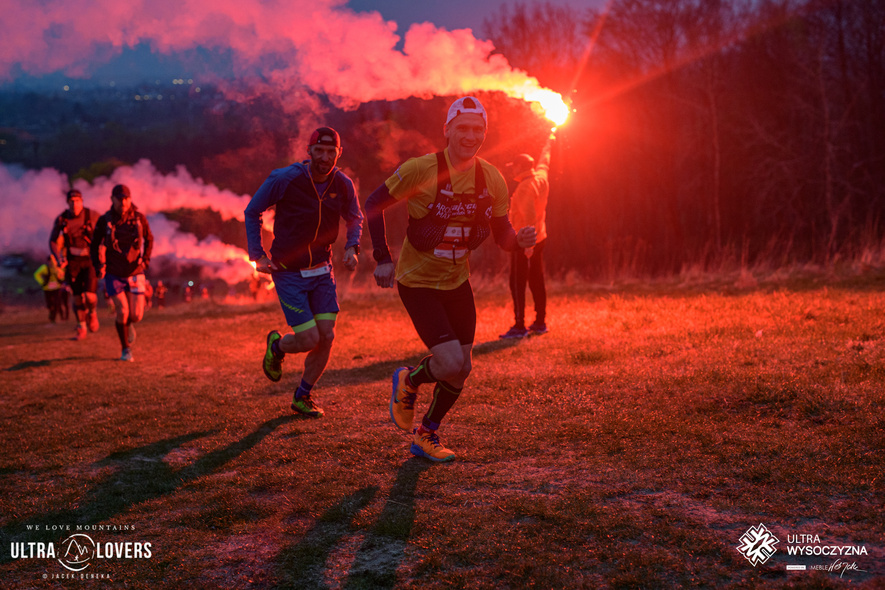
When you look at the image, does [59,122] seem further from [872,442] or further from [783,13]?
[872,442]

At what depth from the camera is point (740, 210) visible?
89.4ft

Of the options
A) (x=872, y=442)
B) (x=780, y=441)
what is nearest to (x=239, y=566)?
(x=780, y=441)

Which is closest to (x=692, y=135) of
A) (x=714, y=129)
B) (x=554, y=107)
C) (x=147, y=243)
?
(x=714, y=129)

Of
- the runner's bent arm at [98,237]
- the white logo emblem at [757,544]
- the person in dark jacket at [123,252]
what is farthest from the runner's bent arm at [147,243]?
the white logo emblem at [757,544]

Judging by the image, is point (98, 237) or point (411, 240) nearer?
point (411, 240)

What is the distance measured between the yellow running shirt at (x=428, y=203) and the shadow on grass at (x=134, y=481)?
2088 millimetres

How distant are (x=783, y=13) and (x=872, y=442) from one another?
25951 millimetres

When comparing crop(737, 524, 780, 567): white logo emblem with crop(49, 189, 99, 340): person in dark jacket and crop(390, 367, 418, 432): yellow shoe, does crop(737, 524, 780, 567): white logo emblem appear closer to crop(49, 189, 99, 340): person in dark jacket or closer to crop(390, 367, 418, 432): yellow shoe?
crop(390, 367, 418, 432): yellow shoe

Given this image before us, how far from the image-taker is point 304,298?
5.74 meters

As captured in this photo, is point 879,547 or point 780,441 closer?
point 879,547

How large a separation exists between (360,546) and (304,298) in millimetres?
2896

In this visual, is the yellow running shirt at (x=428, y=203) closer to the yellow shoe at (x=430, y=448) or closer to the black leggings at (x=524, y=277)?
the yellow shoe at (x=430, y=448)

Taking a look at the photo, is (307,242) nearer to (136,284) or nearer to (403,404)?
(403,404)

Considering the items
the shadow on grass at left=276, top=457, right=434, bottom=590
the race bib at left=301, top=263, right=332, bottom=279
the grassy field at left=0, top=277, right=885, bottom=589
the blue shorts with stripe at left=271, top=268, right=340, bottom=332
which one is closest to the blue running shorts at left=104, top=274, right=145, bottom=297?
the grassy field at left=0, top=277, right=885, bottom=589
